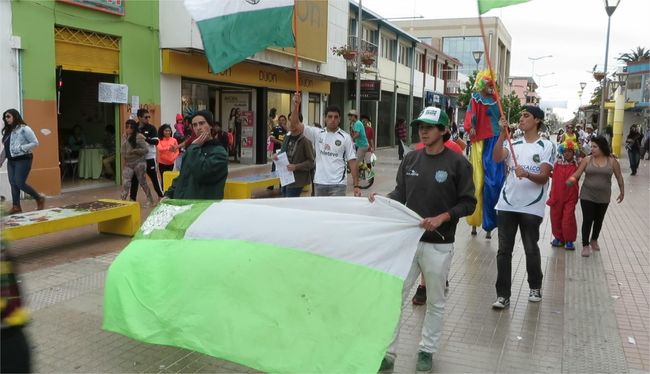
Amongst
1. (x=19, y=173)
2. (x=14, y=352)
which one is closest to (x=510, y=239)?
(x=14, y=352)

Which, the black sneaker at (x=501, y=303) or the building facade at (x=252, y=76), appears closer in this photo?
the black sneaker at (x=501, y=303)

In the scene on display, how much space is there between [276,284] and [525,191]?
9.22 ft

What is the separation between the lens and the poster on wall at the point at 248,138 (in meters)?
20.1

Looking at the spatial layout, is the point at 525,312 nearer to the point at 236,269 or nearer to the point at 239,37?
Answer: the point at 236,269

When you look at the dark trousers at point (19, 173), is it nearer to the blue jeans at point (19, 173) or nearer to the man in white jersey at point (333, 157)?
the blue jeans at point (19, 173)

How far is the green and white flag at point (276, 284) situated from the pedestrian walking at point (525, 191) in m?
1.93

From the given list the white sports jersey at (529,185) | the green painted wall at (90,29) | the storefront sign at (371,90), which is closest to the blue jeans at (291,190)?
the white sports jersey at (529,185)

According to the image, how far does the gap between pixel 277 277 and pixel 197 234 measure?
0.81 m

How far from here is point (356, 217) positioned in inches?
160

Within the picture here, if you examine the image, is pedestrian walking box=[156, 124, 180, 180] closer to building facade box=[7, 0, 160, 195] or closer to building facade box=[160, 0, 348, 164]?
building facade box=[7, 0, 160, 195]

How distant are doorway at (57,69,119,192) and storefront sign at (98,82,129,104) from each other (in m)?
0.48

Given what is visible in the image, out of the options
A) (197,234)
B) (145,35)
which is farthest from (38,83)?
(197,234)

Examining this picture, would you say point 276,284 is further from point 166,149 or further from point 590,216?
point 166,149

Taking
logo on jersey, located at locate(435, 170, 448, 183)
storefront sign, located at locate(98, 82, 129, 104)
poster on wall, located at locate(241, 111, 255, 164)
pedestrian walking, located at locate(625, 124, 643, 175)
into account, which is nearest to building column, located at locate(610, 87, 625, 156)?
pedestrian walking, located at locate(625, 124, 643, 175)
